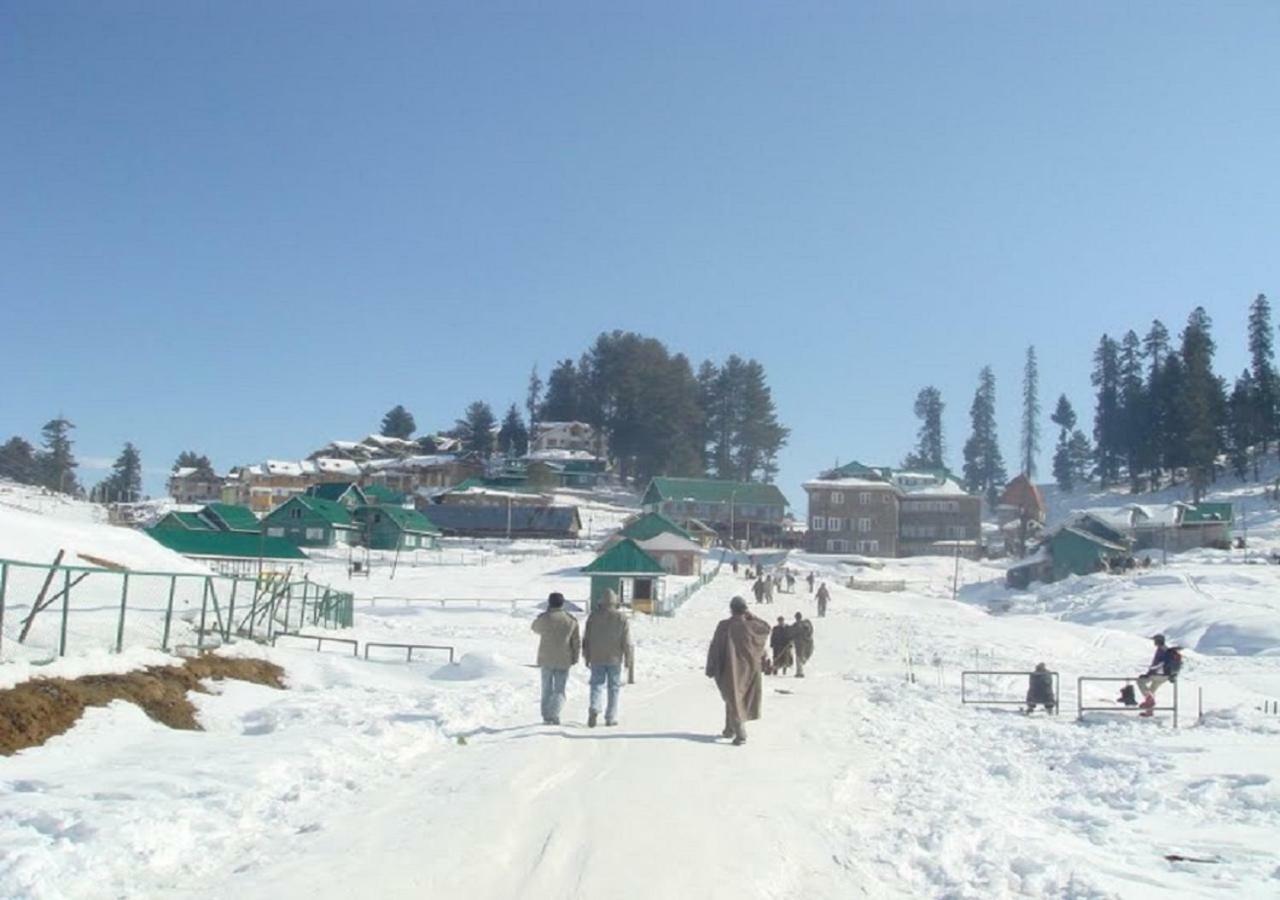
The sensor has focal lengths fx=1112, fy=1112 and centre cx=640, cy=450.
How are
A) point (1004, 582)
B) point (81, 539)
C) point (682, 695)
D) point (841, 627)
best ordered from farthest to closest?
point (1004, 582) < point (841, 627) < point (81, 539) < point (682, 695)

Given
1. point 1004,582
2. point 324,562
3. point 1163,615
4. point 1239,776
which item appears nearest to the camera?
point 1239,776

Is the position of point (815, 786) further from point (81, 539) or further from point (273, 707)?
point (81, 539)

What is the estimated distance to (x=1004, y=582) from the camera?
80.7m

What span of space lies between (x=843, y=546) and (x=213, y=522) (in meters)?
55.1

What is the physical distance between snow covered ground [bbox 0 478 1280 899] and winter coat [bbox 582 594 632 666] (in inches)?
31.3

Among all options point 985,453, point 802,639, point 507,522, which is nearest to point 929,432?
point 985,453

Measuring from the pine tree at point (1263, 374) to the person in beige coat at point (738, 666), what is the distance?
103 m

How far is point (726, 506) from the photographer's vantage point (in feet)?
A: 350

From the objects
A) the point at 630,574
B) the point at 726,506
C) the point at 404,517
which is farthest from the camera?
the point at 726,506

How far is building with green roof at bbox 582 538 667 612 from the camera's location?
49875mm

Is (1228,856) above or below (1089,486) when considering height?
below

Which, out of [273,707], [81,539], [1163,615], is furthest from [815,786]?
[1163,615]

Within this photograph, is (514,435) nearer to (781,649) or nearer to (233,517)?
(233,517)

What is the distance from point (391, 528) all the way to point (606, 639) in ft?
260
